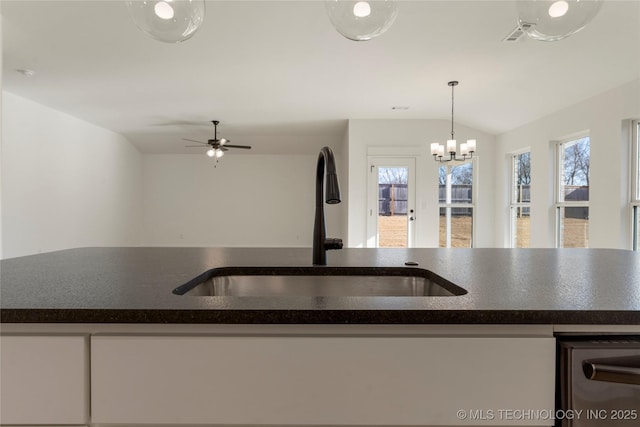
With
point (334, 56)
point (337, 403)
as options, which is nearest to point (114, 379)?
point (337, 403)

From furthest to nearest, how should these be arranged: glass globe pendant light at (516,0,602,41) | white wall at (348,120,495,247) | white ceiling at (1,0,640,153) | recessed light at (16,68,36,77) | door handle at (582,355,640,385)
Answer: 1. white wall at (348,120,495,247)
2. recessed light at (16,68,36,77)
3. white ceiling at (1,0,640,153)
4. glass globe pendant light at (516,0,602,41)
5. door handle at (582,355,640,385)

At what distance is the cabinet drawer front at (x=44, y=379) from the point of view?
2.11 ft

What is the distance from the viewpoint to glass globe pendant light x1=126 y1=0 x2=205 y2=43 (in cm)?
116

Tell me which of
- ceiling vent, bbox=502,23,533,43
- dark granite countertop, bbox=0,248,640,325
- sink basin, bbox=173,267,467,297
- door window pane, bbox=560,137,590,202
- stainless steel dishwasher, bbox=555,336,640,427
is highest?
ceiling vent, bbox=502,23,533,43

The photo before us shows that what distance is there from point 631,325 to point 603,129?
440 centimetres

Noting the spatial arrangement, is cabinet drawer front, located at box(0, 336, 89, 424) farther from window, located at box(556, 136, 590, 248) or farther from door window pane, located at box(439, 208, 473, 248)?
door window pane, located at box(439, 208, 473, 248)

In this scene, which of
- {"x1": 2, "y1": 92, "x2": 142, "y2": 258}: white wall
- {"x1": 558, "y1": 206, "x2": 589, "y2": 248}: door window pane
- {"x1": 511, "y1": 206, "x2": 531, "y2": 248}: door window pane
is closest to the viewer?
{"x1": 558, "y1": 206, "x2": 589, "y2": 248}: door window pane

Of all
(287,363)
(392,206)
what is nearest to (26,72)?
(287,363)

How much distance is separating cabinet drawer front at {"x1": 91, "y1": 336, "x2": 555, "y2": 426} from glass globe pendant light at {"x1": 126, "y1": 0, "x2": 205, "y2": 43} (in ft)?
3.55

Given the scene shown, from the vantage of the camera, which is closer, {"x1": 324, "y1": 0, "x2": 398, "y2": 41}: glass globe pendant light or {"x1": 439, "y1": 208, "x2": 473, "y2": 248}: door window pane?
{"x1": 324, "y1": 0, "x2": 398, "y2": 41}: glass globe pendant light

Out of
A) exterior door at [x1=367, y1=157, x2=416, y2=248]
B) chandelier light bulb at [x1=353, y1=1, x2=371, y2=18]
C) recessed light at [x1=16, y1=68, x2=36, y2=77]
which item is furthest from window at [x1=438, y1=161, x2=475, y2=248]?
recessed light at [x1=16, y1=68, x2=36, y2=77]

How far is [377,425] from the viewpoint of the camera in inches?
25.9

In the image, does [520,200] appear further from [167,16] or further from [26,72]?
[26,72]

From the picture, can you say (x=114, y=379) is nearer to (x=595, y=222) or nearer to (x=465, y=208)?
(x=595, y=222)
